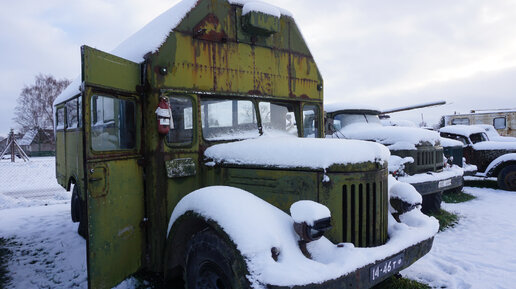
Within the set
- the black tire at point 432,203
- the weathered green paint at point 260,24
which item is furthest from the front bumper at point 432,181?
the weathered green paint at point 260,24

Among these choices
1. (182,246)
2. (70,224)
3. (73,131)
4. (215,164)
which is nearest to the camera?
(182,246)

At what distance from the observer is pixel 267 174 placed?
2.98 m

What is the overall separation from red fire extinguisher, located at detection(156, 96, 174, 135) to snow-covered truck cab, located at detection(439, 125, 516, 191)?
9.89 metres

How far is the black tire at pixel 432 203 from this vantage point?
21.9 feet

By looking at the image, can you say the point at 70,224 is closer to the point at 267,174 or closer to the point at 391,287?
the point at 267,174

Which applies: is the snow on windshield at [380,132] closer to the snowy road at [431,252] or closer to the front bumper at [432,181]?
the front bumper at [432,181]

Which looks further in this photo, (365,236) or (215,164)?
(215,164)

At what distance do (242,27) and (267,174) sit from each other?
1.89 metres

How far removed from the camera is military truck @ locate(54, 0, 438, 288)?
243cm

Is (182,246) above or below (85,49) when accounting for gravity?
below

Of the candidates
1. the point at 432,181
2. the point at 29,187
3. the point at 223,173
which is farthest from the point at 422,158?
the point at 29,187

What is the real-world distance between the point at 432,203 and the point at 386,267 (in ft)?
16.0

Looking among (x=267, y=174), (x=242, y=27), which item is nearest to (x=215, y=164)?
(x=267, y=174)

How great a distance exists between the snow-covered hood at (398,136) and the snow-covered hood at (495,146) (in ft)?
13.5
